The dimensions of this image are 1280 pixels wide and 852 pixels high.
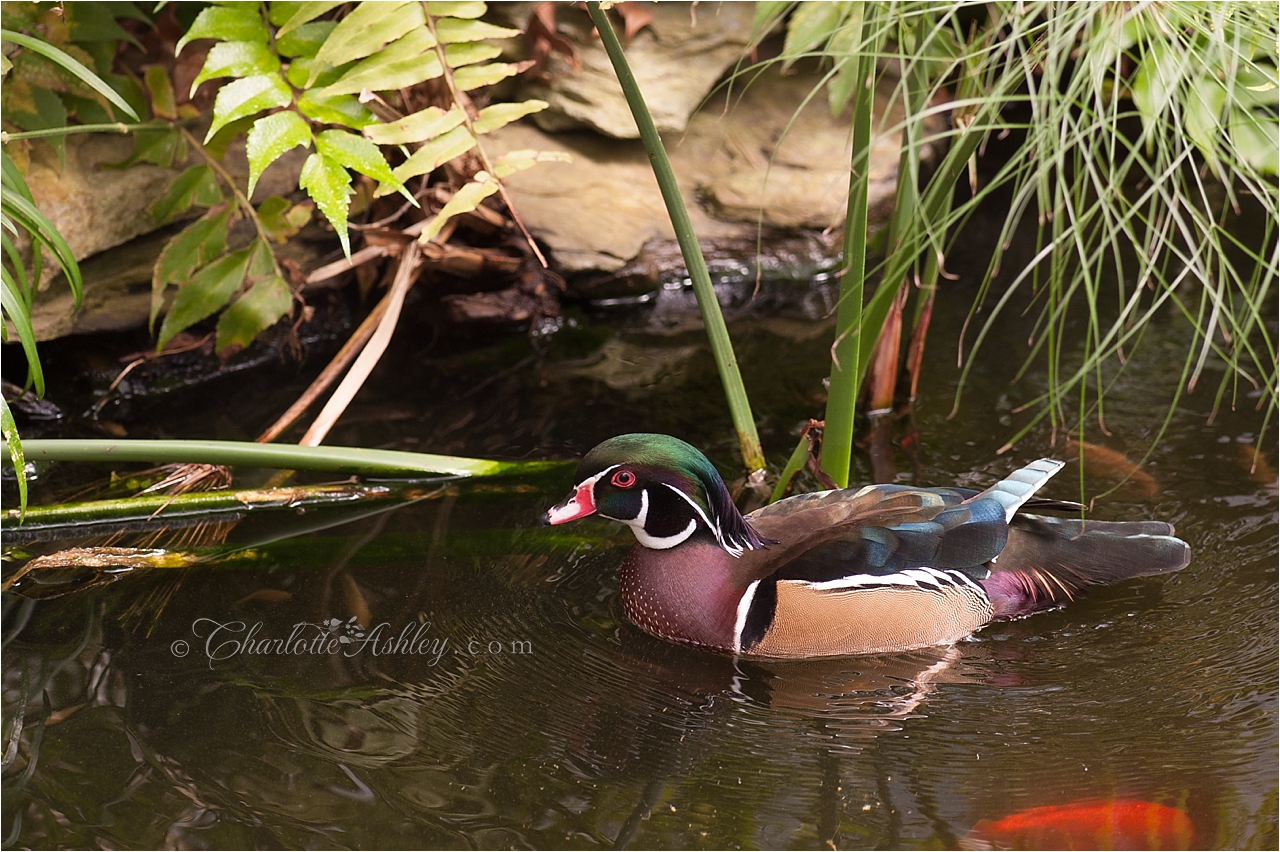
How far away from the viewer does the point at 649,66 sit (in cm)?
598

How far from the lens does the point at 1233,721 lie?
2.90 metres

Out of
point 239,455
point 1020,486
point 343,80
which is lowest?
point 239,455

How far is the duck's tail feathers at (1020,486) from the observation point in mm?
3398

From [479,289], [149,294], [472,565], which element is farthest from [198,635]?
[479,289]

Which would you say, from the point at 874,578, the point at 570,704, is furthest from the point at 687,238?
the point at 570,704

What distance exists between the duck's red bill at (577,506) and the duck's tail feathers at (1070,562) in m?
1.23

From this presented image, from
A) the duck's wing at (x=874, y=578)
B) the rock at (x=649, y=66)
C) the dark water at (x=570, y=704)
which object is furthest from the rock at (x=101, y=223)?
the duck's wing at (x=874, y=578)

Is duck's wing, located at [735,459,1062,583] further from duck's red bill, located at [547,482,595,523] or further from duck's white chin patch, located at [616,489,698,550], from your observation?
duck's red bill, located at [547,482,595,523]

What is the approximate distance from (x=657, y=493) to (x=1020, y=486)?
1134 mm

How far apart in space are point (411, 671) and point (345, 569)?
0.61 metres

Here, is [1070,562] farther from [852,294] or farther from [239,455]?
[239,455]

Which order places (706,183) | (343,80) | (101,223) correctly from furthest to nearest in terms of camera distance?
(706,183), (101,223), (343,80)

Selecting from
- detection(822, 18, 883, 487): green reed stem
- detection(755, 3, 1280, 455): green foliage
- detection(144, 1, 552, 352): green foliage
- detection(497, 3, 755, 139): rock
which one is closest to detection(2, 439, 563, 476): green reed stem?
detection(144, 1, 552, 352): green foliage

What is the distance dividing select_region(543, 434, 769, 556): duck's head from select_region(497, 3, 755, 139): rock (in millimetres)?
3103
